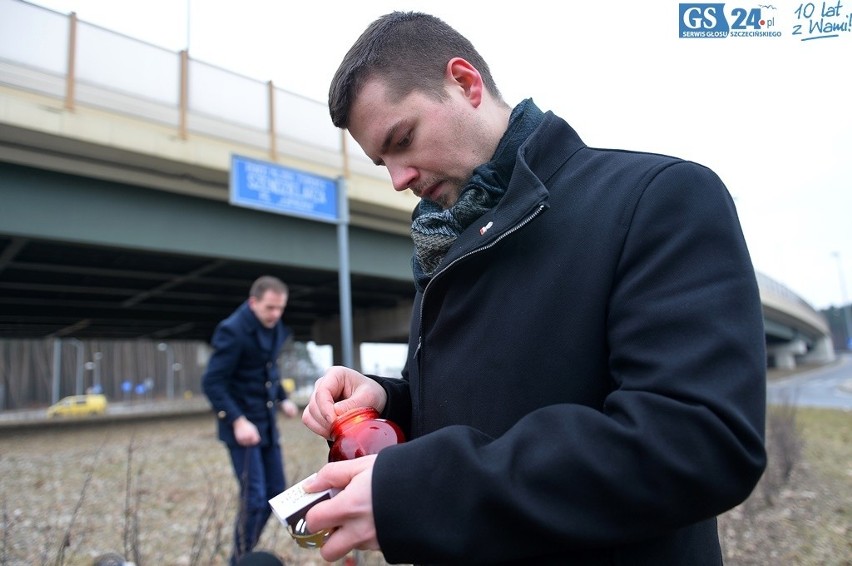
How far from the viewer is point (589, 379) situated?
1.13 meters

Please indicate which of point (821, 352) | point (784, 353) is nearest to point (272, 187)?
point (784, 353)

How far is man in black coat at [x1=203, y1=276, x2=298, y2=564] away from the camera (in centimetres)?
453

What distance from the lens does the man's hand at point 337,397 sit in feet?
4.66

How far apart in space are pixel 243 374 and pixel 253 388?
0.50 ft

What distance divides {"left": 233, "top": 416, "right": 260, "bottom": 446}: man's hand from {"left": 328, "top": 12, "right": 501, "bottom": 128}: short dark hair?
3.45 meters

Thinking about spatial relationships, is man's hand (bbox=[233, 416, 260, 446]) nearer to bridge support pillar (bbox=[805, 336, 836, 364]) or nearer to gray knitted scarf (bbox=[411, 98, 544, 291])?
gray knitted scarf (bbox=[411, 98, 544, 291])

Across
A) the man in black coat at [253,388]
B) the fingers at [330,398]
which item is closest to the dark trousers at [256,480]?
the man in black coat at [253,388]

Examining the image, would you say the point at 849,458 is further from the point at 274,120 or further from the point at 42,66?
the point at 42,66

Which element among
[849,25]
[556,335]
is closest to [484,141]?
[556,335]

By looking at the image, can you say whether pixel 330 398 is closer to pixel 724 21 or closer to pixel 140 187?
pixel 724 21

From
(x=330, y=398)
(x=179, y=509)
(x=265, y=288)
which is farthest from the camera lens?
(x=179, y=509)

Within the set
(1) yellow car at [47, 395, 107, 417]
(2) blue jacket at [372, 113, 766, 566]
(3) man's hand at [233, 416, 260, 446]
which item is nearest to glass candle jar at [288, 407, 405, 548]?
(2) blue jacket at [372, 113, 766, 566]

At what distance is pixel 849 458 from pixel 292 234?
10.5 m

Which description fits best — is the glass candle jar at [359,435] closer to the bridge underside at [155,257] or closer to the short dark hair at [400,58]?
the short dark hair at [400,58]
